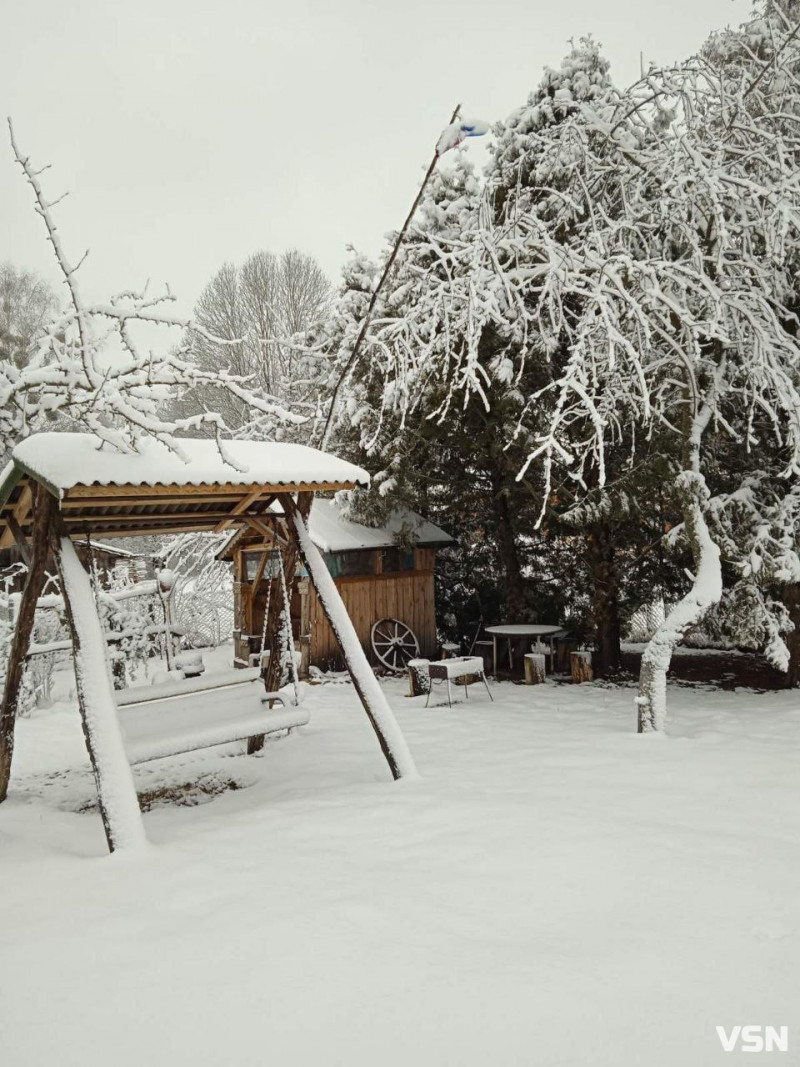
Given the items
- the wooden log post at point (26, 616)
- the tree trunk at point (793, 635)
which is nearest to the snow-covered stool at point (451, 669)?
the tree trunk at point (793, 635)

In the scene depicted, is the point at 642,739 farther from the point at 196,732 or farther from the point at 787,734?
the point at 196,732

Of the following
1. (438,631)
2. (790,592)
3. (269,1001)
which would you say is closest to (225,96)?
(438,631)

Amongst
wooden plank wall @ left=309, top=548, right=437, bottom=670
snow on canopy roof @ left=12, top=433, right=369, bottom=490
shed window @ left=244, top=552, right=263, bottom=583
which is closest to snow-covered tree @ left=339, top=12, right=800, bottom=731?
snow on canopy roof @ left=12, top=433, right=369, bottom=490

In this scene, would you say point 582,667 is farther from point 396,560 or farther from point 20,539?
point 20,539

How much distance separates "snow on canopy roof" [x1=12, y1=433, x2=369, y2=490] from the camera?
167 inches

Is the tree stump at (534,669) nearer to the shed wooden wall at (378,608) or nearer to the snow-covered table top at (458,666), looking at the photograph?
the snow-covered table top at (458,666)

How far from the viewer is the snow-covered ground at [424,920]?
241 cm

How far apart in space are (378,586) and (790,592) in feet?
22.7

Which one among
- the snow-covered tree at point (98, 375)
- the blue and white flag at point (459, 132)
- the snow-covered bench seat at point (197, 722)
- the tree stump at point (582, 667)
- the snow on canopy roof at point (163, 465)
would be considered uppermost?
the blue and white flag at point (459, 132)

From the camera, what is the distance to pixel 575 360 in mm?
5598

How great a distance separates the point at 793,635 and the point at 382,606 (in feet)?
22.6

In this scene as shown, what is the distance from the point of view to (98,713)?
4.39 meters
